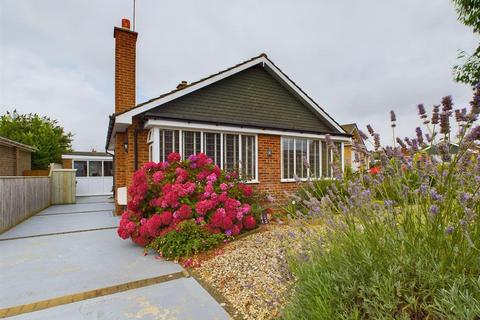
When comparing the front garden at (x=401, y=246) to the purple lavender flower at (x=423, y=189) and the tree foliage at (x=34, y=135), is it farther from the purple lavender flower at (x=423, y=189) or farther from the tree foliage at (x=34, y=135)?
the tree foliage at (x=34, y=135)

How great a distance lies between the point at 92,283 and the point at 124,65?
7381mm

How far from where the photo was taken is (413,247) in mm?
1609

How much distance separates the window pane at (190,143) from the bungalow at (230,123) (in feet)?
0.10

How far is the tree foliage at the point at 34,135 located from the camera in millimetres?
16844

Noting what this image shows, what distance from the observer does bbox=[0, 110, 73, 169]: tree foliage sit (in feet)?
55.3

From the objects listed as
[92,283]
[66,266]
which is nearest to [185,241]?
[92,283]

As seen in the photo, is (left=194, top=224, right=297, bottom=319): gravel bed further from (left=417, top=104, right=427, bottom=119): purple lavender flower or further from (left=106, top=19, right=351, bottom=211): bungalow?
(left=106, top=19, right=351, bottom=211): bungalow

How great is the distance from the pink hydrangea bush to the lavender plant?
2923 millimetres

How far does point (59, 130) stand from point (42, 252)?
22648 millimetres

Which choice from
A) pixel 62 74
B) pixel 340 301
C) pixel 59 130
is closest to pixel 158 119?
pixel 340 301

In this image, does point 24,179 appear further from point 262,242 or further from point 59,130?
point 59,130

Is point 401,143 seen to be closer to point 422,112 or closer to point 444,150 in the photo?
point 422,112

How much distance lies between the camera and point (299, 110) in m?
10.2

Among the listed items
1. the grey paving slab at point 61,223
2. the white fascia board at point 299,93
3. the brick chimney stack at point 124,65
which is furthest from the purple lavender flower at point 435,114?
the brick chimney stack at point 124,65
